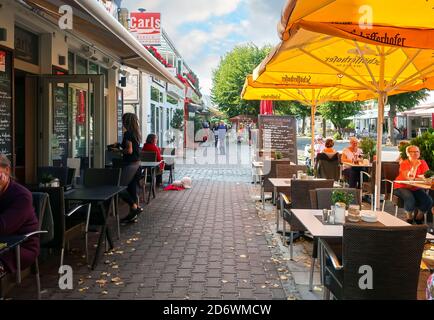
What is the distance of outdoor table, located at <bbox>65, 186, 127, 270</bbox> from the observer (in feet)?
16.3

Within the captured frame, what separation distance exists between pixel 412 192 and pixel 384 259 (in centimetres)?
441

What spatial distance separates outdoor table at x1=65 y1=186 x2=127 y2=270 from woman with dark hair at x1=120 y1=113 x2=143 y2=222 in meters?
1.56

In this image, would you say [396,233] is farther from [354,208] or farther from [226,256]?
[226,256]

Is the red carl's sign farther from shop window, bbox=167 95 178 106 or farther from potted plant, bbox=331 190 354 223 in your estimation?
shop window, bbox=167 95 178 106

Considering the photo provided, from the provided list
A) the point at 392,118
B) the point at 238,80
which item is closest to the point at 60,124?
the point at 238,80

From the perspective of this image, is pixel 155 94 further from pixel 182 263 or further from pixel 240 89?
pixel 182 263

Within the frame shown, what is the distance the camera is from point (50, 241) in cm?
418

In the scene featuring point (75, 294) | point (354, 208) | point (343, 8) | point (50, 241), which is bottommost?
point (75, 294)

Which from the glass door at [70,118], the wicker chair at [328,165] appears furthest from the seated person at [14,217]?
the wicker chair at [328,165]

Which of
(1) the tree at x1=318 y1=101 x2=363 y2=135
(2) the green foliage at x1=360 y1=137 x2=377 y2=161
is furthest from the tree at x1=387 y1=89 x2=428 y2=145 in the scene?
(2) the green foliage at x1=360 y1=137 x2=377 y2=161

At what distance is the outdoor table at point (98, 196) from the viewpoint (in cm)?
498

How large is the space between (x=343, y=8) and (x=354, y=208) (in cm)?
174

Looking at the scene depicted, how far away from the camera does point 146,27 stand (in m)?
15.0
